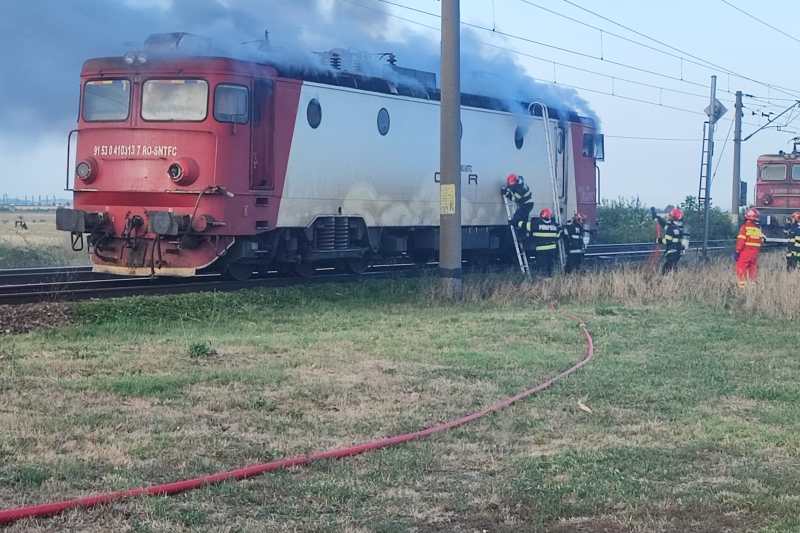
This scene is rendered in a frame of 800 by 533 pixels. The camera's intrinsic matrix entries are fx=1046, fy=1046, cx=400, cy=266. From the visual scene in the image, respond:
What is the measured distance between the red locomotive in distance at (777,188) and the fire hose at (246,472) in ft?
100

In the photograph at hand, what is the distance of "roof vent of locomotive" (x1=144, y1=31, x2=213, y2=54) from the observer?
15.5 m

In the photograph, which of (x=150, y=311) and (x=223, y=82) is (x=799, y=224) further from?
(x=150, y=311)

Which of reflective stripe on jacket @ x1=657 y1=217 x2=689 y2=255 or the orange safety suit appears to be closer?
the orange safety suit

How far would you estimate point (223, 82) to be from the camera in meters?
15.2

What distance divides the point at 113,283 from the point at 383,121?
545 centimetres

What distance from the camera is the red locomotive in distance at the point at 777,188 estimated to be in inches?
1439

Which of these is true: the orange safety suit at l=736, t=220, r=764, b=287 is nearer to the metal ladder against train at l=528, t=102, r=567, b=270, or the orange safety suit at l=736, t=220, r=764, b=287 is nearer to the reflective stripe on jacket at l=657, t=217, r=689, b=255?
the reflective stripe on jacket at l=657, t=217, r=689, b=255

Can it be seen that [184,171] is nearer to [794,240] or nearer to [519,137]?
[519,137]

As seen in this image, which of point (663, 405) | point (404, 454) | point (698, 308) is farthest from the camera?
point (698, 308)

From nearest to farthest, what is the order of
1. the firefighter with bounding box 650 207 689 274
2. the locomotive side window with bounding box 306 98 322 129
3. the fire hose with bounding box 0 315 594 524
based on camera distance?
the fire hose with bounding box 0 315 594 524 → the locomotive side window with bounding box 306 98 322 129 → the firefighter with bounding box 650 207 689 274

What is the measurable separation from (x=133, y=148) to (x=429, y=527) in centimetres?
1138

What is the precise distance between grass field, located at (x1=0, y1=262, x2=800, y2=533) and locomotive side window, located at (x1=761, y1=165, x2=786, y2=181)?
1002 inches

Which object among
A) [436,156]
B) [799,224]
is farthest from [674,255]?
[436,156]

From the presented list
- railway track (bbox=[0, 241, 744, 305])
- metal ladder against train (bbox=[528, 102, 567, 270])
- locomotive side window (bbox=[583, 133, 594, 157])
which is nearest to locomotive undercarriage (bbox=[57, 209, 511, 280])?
railway track (bbox=[0, 241, 744, 305])
